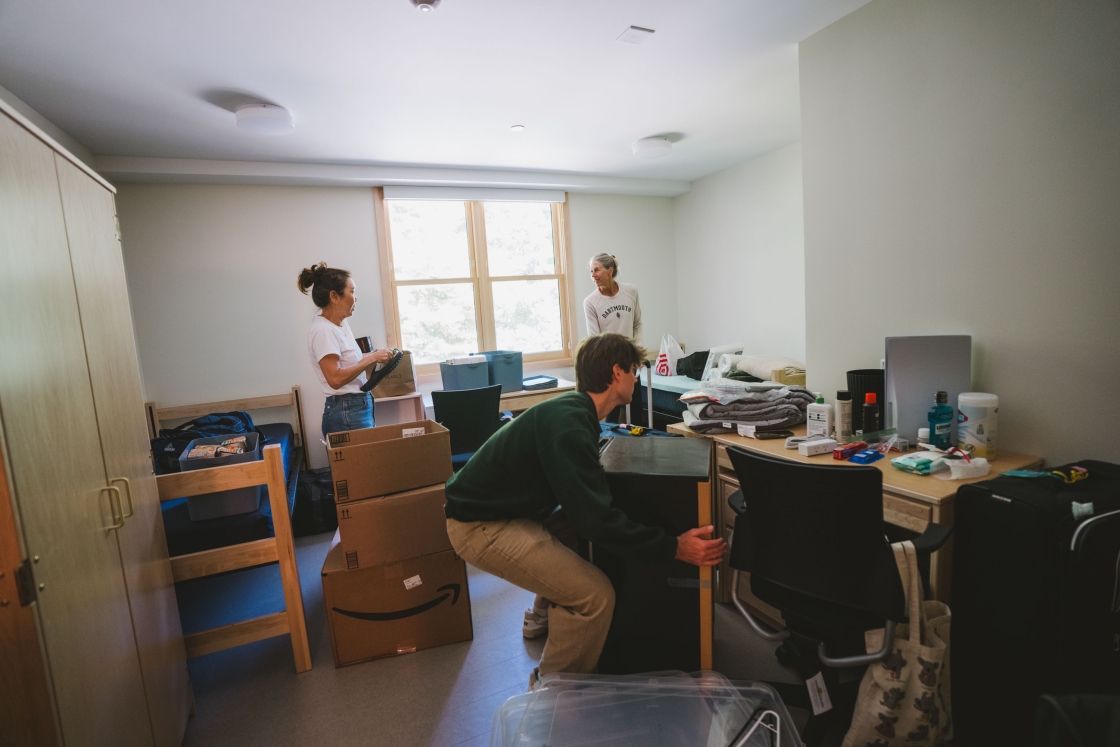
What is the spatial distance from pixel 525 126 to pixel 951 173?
2452mm

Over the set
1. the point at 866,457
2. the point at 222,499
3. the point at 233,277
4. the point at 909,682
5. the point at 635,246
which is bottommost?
the point at 909,682

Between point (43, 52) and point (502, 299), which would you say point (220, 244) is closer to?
point (43, 52)

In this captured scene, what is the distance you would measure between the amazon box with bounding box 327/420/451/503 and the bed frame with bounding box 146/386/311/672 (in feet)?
0.69

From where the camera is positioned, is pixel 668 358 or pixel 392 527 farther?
pixel 668 358

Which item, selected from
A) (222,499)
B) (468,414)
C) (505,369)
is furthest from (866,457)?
(505,369)

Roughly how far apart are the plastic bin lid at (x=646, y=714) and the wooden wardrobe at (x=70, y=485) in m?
0.95

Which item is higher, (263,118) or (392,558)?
(263,118)

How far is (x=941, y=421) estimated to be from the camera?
1869 millimetres

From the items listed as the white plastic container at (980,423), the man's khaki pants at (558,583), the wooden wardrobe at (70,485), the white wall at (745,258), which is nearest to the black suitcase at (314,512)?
the wooden wardrobe at (70,485)

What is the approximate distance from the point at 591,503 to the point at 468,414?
1935 millimetres

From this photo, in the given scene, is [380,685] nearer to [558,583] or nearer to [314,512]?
[558,583]

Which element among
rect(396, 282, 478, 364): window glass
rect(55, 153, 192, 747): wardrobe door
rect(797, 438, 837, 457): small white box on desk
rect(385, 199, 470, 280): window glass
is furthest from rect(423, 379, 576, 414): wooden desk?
rect(55, 153, 192, 747): wardrobe door

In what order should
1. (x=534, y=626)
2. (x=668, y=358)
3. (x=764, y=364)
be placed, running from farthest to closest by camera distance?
1. (x=668, y=358)
2. (x=764, y=364)
3. (x=534, y=626)

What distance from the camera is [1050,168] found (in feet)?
5.65
